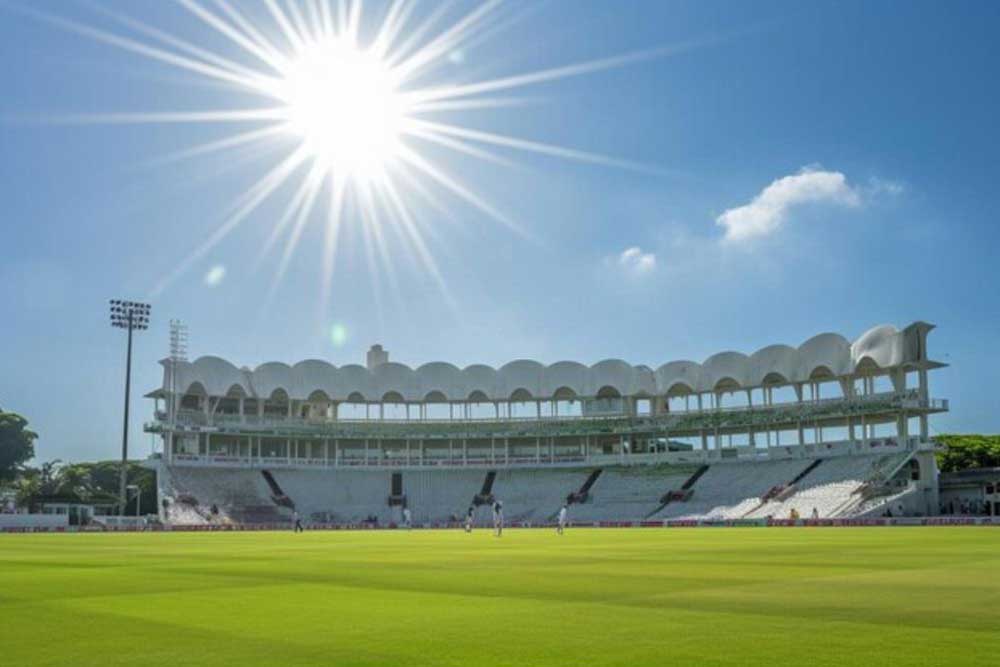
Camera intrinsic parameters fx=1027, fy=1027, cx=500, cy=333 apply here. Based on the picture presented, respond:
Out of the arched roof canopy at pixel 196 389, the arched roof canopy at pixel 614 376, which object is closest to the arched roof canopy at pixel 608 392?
the arched roof canopy at pixel 614 376

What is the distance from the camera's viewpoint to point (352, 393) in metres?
108

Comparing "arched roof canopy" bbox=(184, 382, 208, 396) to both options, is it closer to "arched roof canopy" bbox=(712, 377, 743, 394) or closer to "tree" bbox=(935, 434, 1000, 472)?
"arched roof canopy" bbox=(712, 377, 743, 394)

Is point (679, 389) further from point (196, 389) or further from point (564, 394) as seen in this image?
point (196, 389)

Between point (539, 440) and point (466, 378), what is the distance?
33.8 ft

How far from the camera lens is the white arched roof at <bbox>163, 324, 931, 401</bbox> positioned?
331ft

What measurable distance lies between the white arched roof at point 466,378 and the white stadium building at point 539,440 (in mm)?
149

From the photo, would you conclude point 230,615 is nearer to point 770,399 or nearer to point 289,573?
point 289,573

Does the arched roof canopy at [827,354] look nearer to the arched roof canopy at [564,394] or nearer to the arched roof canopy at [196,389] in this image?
the arched roof canopy at [564,394]

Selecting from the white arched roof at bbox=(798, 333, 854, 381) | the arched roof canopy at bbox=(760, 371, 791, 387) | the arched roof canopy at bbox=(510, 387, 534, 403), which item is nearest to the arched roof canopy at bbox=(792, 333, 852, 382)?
the white arched roof at bbox=(798, 333, 854, 381)

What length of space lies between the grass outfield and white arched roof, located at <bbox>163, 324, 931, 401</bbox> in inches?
Result: 3147

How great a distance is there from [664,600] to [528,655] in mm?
4923

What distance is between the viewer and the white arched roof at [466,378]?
101 metres

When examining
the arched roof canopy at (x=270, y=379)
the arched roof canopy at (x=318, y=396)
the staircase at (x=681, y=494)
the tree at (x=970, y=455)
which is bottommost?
the staircase at (x=681, y=494)

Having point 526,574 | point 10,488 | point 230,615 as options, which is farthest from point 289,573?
point 10,488
